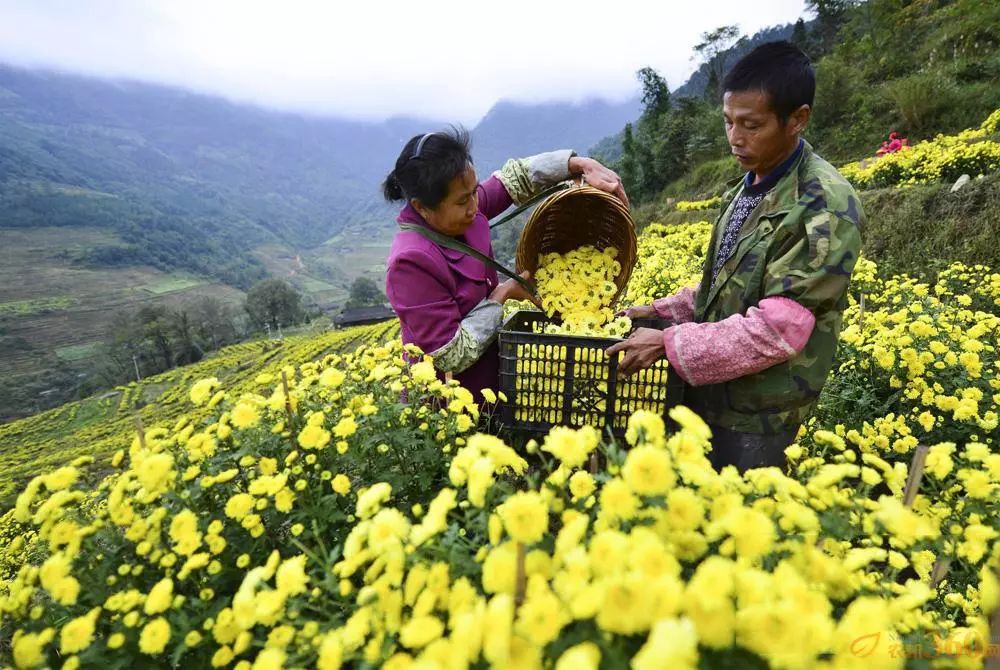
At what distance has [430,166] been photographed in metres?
2.36

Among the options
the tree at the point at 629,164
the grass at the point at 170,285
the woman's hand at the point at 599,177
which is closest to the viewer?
the woman's hand at the point at 599,177

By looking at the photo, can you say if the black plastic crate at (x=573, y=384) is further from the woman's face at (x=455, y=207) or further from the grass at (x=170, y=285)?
the grass at (x=170, y=285)

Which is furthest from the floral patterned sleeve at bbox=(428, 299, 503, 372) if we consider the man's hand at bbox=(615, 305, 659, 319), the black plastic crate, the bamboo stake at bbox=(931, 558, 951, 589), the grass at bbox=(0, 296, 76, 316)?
the grass at bbox=(0, 296, 76, 316)

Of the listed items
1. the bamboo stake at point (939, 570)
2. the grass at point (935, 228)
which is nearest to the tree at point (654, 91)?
the grass at point (935, 228)

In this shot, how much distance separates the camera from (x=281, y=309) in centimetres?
7138

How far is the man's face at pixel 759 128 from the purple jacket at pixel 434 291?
4.48 feet

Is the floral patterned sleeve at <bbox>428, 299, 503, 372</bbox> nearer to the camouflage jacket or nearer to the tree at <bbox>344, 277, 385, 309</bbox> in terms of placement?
the camouflage jacket

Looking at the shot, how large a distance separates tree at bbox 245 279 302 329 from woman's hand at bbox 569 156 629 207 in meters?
73.6

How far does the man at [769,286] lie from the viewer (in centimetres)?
174

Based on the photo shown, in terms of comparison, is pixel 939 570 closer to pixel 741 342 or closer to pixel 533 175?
pixel 741 342

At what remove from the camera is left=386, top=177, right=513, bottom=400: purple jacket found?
2428mm

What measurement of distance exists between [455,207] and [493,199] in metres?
0.90

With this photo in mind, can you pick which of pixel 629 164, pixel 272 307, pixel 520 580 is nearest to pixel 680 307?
pixel 520 580

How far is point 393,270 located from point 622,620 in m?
2.03
